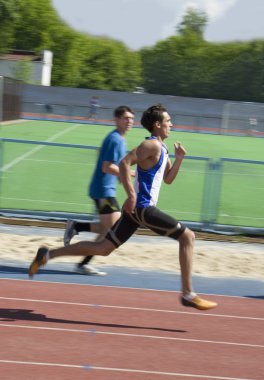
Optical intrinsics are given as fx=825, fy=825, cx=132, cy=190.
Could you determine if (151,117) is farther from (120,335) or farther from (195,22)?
(195,22)

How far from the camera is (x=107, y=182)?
926 cm

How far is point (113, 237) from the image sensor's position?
25.7ft

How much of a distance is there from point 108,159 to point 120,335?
7.86ft

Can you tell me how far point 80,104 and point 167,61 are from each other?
2512 cm

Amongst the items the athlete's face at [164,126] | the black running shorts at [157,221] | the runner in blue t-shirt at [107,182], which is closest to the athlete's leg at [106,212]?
the runner in blue t-shirt at [107,182]

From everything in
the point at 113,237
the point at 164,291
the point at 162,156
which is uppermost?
the point at 162,156

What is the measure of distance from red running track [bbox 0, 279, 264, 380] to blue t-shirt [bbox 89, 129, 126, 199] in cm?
107

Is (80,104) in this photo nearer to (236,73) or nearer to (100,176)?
(236,73)

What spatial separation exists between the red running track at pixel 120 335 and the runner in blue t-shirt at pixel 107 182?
727 millimetres

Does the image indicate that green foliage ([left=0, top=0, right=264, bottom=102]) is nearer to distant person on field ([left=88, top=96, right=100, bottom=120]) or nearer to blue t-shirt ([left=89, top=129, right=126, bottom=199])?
distant person on field ([left=88, top=96, right=100, bottom=120])

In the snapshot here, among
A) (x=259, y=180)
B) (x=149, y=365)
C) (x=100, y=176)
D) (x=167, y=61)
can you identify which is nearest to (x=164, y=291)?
(x=100, y=176)

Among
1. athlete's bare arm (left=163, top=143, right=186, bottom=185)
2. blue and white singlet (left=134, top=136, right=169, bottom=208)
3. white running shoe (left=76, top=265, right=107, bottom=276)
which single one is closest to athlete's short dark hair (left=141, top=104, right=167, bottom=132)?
blue and white singlet (left=134, top=136, right=169, bottom=208)

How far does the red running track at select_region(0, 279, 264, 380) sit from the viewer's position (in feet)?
20.2

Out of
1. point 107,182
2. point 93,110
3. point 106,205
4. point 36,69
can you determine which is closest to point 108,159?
point 107,182
